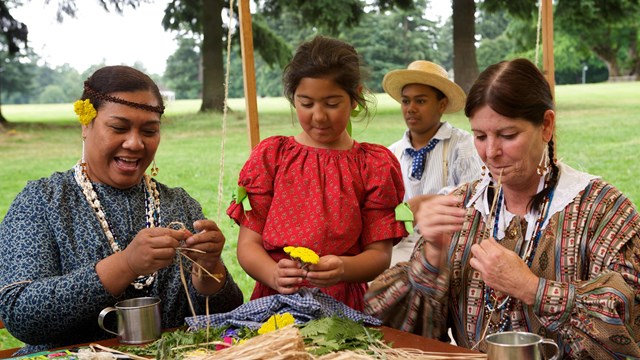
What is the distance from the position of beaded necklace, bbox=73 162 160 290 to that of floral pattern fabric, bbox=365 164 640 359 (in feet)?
2.47

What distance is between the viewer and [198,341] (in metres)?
2.07

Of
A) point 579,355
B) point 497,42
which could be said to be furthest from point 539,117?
point 497,42

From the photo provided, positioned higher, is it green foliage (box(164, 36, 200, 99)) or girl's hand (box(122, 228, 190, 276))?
green foliage (box(164, 36, 200, 99))

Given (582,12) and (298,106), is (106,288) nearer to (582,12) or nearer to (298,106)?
(298,106)

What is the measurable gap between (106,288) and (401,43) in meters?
4.60

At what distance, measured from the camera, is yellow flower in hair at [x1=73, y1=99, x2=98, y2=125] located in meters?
2.47

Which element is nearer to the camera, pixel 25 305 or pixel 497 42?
pixel 25 305

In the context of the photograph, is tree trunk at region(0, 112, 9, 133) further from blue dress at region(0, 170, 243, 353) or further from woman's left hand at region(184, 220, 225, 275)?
woman's left hand at region(184, 220, 225, 275)

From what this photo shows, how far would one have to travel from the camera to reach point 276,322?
2055 millimetres

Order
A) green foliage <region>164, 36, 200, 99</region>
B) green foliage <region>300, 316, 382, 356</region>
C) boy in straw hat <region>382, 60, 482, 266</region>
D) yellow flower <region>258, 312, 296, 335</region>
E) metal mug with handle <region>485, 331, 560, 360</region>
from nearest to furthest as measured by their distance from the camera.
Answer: metal mug with handle <region>485, 331, 560, 360</region>, green foliage <region>300, 316, 382, 356</region>, yellow flower <region>258, 312, 296, 335</region>, boy in straw hat <region>382, 60, 482, 266</region>, green foliage <region>164, 36, 200, 99</region>

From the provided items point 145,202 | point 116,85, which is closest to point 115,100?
point 116,85

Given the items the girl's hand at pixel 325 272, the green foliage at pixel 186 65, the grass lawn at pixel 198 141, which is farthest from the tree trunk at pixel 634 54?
the girl's hand at pixel 325 272

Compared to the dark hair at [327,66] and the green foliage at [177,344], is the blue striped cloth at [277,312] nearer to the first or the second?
the green foliage at [177,344]

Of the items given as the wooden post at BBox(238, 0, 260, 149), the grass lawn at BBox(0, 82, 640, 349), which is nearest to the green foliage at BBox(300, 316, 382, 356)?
the wooden post at BBox(238, 0, 260, 149)
